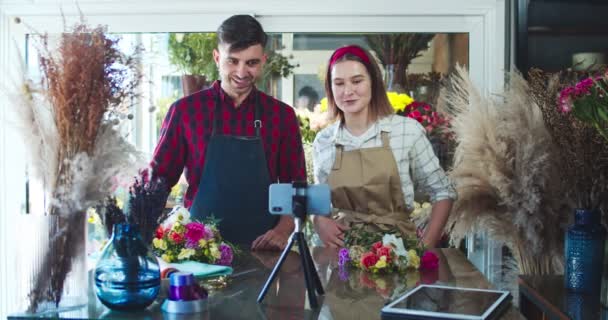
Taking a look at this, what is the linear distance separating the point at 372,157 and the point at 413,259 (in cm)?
91

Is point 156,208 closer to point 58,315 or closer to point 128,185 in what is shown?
point 128,185

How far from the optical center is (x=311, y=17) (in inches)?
159

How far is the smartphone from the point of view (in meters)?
1.85

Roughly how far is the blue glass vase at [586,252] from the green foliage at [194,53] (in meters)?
2.33

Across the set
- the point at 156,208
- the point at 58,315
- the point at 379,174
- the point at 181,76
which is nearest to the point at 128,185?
the point at 156,208

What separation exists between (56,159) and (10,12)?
2.79 m

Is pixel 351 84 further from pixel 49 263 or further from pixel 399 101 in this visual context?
pixel 49 263

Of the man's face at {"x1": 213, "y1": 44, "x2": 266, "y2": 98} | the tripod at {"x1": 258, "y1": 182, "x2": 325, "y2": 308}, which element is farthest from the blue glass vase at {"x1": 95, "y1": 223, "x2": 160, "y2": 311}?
the man's face at {"x1": 213, "y1": 44, "x2": 266, "y2": 98}

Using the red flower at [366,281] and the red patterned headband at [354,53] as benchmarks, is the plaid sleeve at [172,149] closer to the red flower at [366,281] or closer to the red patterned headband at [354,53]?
the red patterned headband at [354,53]

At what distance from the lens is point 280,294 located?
6.26ft

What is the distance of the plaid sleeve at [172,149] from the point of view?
118 inches

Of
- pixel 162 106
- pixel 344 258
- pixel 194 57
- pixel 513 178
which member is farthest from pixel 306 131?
pixel 344 258

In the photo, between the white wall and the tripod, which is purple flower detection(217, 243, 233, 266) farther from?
the white wall

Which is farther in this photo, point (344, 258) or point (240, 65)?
point (240, 65)
